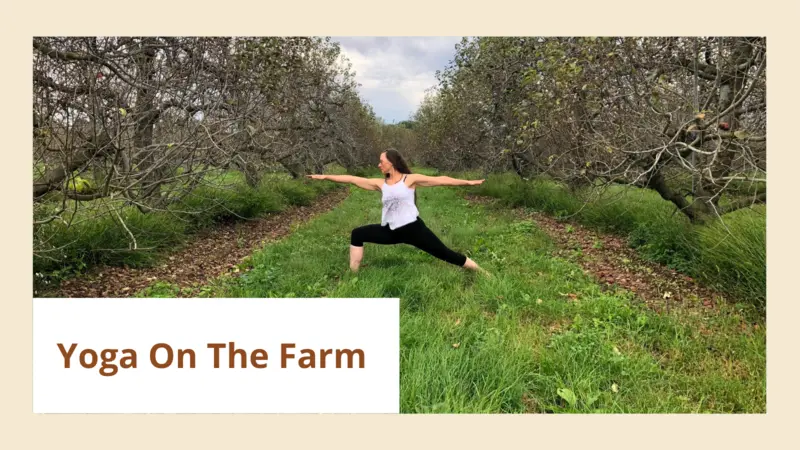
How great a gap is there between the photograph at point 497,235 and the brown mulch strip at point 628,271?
0.15ft

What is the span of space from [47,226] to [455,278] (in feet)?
17.1

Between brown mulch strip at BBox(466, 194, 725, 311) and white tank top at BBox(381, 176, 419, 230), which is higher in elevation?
white tank top at BBox(381, 176, 419, 230)

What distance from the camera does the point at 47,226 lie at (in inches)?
202

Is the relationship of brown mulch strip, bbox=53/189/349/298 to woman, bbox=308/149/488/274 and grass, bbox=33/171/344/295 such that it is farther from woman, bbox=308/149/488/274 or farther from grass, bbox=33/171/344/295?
woman, bbox=308/149/488/274

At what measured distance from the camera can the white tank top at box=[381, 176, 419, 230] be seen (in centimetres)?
508

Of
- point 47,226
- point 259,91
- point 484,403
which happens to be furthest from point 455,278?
point 259,91

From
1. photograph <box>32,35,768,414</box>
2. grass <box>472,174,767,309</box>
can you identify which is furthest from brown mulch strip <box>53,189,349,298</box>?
grass <box>472,174,767,309</box>

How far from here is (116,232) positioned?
5949 millimetres

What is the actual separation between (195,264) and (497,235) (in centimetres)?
533

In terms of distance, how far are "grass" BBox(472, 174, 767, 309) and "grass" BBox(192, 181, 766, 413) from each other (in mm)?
408

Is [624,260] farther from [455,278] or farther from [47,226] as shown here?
[47,226]

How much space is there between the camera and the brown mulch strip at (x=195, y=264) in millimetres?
5102

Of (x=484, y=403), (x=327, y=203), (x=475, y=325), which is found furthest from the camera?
(x=327, y=203)

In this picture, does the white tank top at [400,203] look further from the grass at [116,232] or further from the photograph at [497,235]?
the grass at [116,232]
